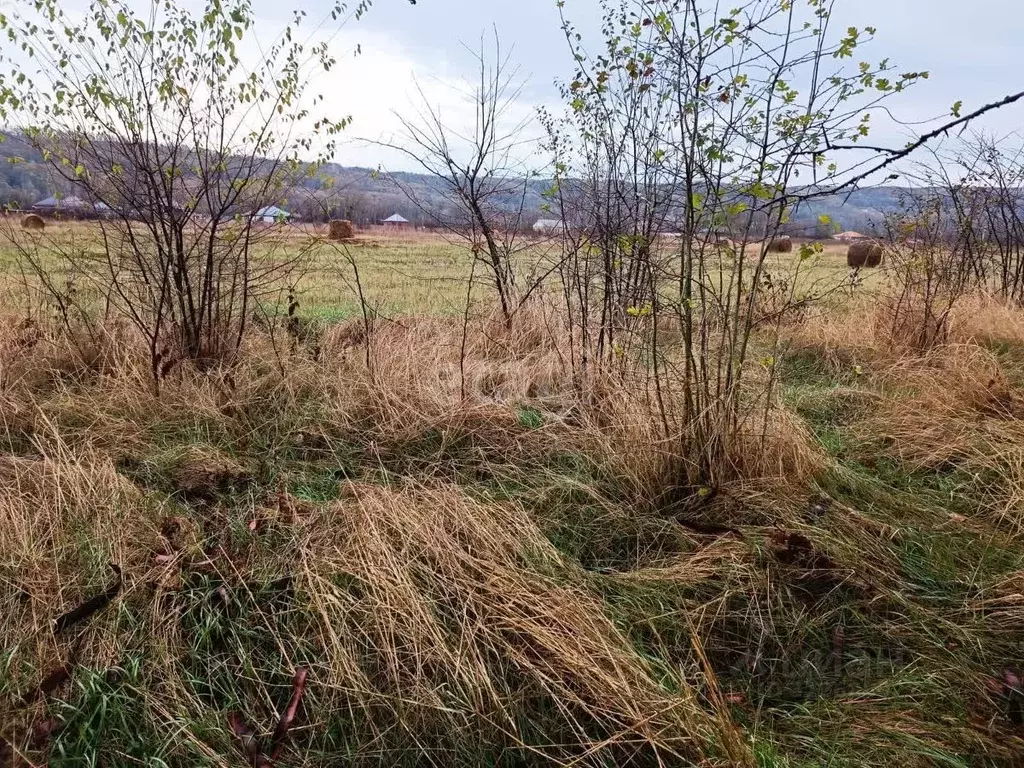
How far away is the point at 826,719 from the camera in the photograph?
1620 mm

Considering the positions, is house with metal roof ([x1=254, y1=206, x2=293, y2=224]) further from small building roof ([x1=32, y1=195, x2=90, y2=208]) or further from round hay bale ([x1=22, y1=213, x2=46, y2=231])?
round hay bale ([x1=22, y1=213, x2=46, y2=231])

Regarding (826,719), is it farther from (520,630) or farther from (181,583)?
(181,583)

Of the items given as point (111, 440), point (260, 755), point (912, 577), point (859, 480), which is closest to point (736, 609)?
point (912, 577)

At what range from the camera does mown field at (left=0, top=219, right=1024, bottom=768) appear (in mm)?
1595

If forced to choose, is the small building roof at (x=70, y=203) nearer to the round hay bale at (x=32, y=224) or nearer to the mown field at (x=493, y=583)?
the mown field at (x=493, y=583)

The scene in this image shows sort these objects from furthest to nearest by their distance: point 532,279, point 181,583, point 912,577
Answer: point 532,279 < point 912,577 < point 181,583

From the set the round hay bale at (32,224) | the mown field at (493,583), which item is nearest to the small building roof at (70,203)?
the mown field at (493,583)

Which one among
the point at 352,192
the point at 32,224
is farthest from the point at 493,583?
the point at 32,224

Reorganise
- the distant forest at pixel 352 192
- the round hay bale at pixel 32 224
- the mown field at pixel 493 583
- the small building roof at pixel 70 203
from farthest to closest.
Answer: the round hay bale at pixel 32 224, the small building roof at pixel 70 203, the distant forest at pixel 352 192, the mown field at pixel 493 583

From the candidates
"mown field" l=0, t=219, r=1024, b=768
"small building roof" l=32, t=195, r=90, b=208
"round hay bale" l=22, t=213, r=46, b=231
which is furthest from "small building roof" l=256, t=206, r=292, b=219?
"round hay bale" l=22, t=213, r=46, b=231

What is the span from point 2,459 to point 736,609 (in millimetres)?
2977

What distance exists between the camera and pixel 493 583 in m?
1.99

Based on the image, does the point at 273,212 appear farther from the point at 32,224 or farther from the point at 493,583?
the point at 32,224

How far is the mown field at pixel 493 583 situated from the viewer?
1595 mm
